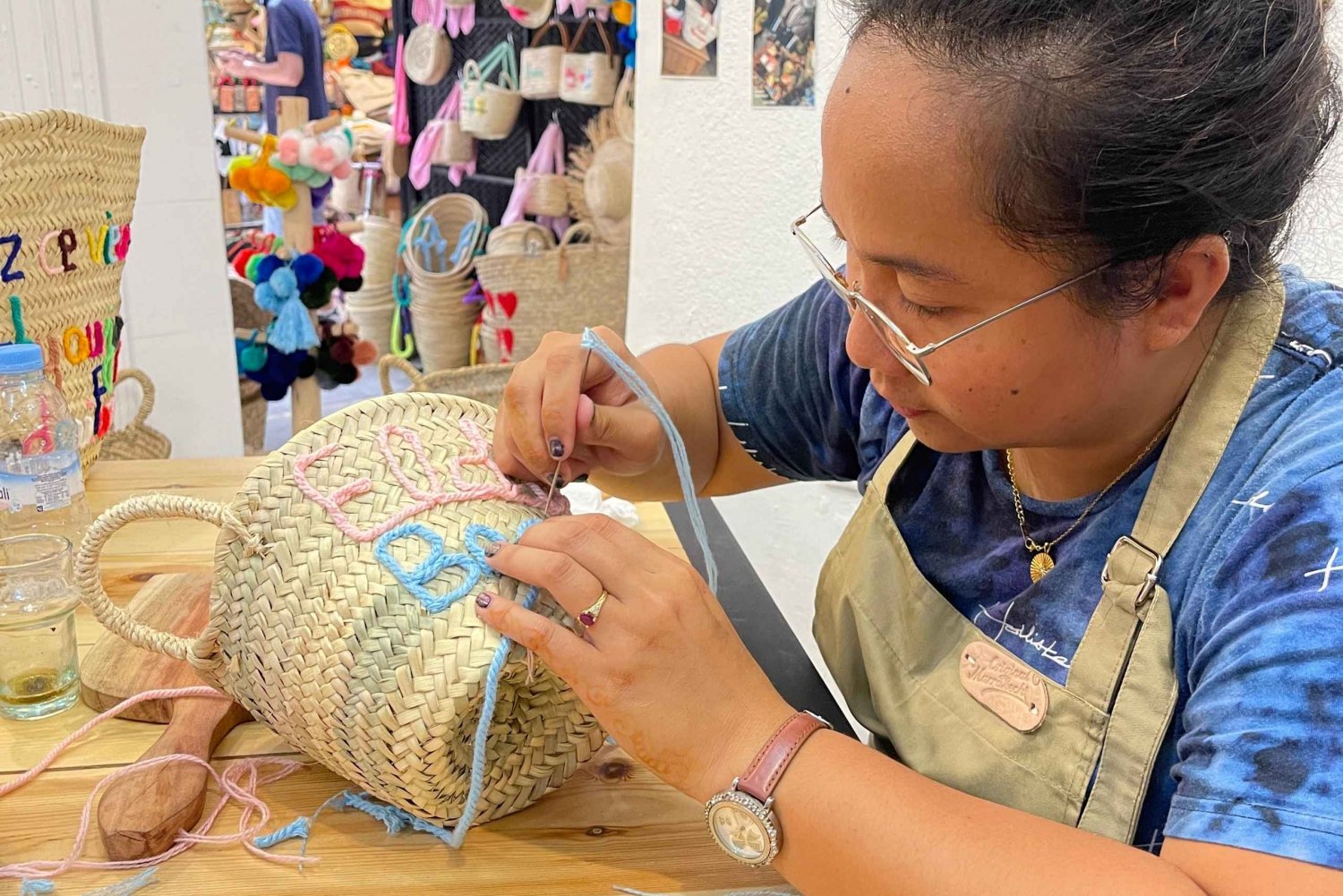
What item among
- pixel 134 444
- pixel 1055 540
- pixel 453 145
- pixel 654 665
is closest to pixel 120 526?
pixel 654 665

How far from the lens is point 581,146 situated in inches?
155

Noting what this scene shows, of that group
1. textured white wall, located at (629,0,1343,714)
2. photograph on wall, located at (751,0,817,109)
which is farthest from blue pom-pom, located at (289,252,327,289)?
photograph on wall, located at (751,0,817,109)

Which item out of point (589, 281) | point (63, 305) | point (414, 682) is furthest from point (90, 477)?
point (589, 281)

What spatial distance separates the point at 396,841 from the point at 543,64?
3.43 meters

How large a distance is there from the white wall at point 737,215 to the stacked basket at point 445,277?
139cm

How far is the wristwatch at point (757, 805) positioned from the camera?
2.32ft

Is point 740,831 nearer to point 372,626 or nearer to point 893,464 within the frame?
point 372,626

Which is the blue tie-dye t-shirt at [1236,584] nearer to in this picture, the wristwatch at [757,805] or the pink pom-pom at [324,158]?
the wristwatch at [757,805]

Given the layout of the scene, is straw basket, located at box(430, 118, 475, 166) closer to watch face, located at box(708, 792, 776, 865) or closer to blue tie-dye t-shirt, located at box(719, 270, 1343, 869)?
blue tie-dye t-shirt, located at box(719, 270, 1343, 869)

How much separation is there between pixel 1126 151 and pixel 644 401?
0.49m

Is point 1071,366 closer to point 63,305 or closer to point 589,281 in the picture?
point 63,305

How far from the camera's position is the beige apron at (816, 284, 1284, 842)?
0.72 m

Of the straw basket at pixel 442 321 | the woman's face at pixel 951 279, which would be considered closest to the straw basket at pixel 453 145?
the straw basket at pixel 442 321

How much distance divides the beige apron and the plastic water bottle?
0.84m
